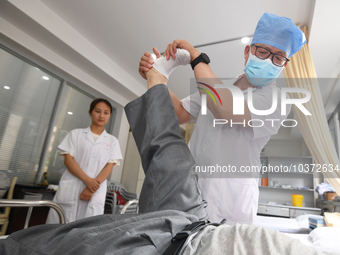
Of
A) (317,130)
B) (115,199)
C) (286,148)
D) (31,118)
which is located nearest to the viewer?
(317,130)

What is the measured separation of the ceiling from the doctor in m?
1.20

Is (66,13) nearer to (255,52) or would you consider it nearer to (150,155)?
(255,52)

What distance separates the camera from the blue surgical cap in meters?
1.03

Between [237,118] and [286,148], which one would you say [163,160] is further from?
[286,148]

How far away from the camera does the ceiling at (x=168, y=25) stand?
97.3 inches

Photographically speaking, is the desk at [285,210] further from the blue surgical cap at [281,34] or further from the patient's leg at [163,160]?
the patient's leg at [163,160]

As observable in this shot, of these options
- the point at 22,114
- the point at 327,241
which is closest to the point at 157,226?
the point at 327,241

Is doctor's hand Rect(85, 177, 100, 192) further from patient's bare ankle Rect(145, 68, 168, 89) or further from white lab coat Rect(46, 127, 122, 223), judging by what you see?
patient's bare ankle Rect(145, 68, 168, 89)

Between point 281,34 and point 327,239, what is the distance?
55.5 inches

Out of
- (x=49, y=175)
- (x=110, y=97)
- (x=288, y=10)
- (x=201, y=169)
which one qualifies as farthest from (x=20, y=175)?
(x=288, y=10)

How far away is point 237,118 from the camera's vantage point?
892 mm

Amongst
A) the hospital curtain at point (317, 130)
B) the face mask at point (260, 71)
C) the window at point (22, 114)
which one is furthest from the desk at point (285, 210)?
the face mask at point (260, 71)

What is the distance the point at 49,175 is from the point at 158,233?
3394mm

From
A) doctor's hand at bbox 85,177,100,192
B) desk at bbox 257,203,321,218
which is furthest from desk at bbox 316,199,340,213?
doctor's hand at bbox 85,177,100,192
